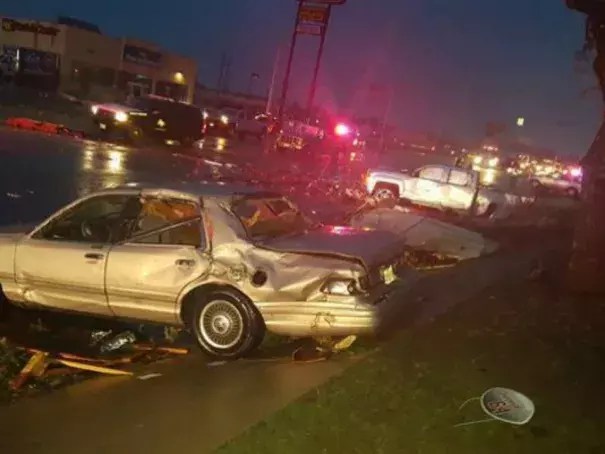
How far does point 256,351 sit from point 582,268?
4973mm

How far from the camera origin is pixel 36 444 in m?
4.70

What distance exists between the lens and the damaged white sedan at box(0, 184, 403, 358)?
20.7 ft

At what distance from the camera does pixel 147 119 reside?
96.1 ft

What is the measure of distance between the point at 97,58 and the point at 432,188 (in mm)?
47538

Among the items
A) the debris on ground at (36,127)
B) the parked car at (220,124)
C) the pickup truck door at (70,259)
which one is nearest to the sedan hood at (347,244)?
the pickup truck door at (70,259)

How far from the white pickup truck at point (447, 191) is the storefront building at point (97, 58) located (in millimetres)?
35474

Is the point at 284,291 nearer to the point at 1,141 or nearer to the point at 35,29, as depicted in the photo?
the point at 1,141

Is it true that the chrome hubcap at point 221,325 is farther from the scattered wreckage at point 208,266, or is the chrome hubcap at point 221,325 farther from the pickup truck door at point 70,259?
the pickup truck door at point 70,259

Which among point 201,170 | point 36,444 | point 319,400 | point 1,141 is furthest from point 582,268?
point 1,141

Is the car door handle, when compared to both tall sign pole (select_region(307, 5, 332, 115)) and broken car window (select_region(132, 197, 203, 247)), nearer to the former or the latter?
broken car window (select_region(132, 197, 203, 247))

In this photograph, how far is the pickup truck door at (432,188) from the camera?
21547 mm

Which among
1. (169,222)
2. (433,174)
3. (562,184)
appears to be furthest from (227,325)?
(562,184)

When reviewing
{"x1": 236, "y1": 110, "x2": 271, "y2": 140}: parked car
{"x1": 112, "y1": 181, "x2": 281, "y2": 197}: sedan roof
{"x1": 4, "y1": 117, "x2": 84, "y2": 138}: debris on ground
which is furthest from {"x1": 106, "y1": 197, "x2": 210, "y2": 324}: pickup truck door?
{"x1": 236, "y1": 110, "x2": 271, "y2": 140}: parked car

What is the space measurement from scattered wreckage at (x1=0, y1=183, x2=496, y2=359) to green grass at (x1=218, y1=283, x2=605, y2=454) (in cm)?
62
